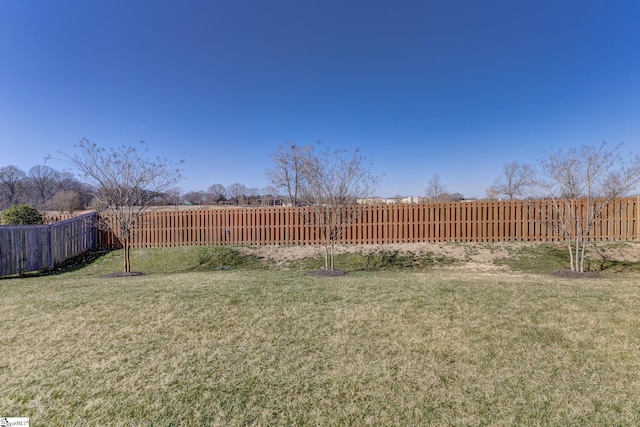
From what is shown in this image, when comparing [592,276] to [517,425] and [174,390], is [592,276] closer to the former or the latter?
[517,425]

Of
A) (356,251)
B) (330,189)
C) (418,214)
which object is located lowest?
(356,251)

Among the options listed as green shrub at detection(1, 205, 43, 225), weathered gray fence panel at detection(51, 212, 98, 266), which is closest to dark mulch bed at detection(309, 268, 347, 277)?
weathered gray fence panel at detection(51, 212, 98, 266)

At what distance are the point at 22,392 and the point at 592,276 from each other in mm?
9475

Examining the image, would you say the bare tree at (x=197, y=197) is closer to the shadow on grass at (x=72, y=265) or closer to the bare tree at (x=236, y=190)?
the bare tree at (x=236, y=190)

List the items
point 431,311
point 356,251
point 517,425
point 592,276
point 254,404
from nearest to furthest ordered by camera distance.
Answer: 1. point 517,425
2. point 254,404
3. point 431,311
4. point 592,276
5. point 356,251

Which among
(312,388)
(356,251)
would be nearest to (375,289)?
(312,388)

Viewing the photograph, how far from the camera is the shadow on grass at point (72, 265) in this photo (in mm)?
9047

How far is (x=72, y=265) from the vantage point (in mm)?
11094

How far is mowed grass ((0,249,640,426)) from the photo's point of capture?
2125 mm

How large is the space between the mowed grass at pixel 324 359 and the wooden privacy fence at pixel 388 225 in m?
7.65

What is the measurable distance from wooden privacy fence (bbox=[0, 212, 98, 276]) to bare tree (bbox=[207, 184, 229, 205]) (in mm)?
45060

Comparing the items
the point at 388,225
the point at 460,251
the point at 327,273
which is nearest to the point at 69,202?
the point at 388,225

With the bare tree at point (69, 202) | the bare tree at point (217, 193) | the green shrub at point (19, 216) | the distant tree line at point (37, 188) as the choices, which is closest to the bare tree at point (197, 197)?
the bare tree at point (217, 193)

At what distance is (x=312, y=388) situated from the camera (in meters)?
2.38
